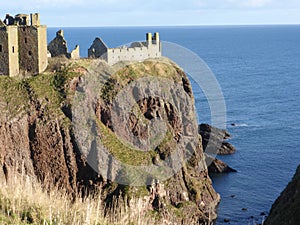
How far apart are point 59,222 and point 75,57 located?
160 ft

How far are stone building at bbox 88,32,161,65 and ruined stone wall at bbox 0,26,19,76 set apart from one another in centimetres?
1051

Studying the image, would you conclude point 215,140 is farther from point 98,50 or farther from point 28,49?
point 28,49

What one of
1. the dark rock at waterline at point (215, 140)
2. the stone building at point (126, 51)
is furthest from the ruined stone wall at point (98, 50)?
the dark rock at waterline at point (215, 140)

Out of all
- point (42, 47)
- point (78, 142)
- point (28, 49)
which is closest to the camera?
point (78, 142)

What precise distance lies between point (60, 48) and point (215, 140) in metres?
42.9

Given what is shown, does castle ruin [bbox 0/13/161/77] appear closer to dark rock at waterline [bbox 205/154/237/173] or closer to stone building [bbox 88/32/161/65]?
stone building [bbox 88/32/161/65]

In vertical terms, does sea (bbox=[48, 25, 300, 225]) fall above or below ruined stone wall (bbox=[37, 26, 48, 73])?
below

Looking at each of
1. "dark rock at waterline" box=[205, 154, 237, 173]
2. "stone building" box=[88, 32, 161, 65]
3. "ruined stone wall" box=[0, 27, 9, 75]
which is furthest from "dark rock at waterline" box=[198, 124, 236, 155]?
"ruined stone wall" box=[0, 27, 9, 75]

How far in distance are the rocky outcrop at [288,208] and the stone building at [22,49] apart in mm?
46004

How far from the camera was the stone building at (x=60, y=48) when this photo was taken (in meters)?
65.6

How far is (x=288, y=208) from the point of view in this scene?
52.8 feet

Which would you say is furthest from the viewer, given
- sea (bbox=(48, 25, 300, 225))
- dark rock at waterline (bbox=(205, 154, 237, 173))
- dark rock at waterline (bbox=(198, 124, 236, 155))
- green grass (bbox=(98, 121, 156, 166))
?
dark rock at waterline (bbox=(198, 124, 236, 155))

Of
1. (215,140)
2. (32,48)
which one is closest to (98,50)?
(32,48)

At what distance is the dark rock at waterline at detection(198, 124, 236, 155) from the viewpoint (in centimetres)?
9450
